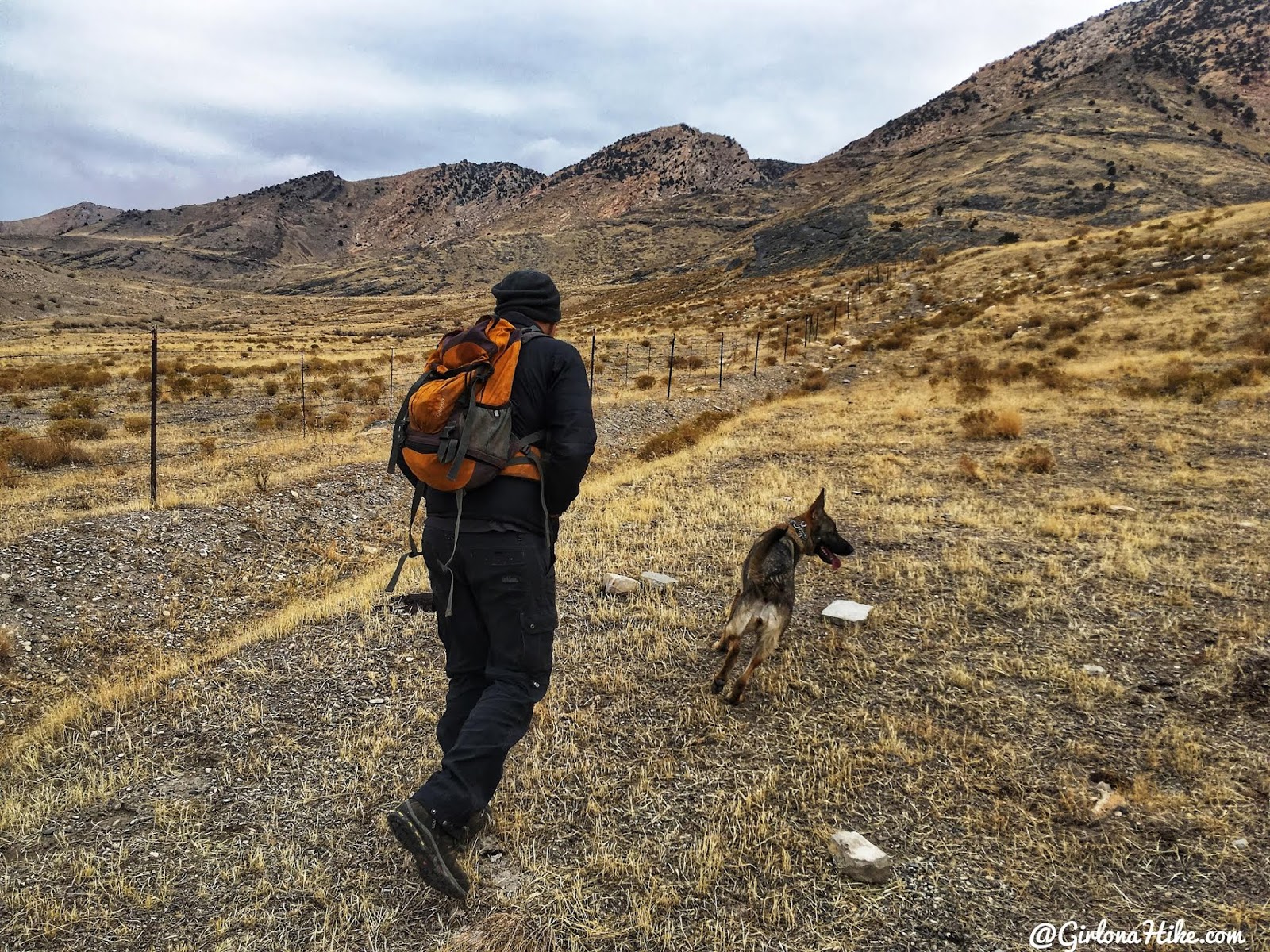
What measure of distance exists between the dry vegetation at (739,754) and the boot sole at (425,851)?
228mm

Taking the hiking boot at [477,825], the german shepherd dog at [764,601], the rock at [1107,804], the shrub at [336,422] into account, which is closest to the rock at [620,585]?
the german shepherd dog at [764,601]

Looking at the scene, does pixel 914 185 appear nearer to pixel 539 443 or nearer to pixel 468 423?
pixel 539 443

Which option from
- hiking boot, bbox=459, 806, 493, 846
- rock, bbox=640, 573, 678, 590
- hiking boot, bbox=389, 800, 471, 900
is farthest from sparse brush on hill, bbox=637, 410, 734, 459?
hiking boot, bbox=389, 800, 471, 900

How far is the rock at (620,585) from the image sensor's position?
20.6 ft

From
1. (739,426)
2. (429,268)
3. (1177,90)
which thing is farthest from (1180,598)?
(429,268)

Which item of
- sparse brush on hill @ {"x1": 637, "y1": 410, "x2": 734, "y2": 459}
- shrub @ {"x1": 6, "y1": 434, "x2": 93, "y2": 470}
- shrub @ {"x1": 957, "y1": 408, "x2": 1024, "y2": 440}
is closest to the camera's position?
shrub @ {"x1": 957, "y1": 408, "x2": 1024, "y2": 440}

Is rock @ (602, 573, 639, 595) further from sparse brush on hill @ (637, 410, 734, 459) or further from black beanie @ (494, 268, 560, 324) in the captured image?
sparse brush on hill @ (637, 410, 734, 459)

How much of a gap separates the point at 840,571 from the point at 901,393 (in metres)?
12.3

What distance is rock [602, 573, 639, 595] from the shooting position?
20.6 ft

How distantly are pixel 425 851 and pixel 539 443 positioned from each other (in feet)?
5.76

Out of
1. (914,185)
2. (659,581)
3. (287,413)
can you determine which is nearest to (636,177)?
(914,185)

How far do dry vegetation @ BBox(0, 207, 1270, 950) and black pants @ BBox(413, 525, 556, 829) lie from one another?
0.60m

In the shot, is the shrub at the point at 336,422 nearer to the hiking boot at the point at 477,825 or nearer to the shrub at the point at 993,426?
the shrub at the point at 993,426

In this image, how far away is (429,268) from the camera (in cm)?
13200
